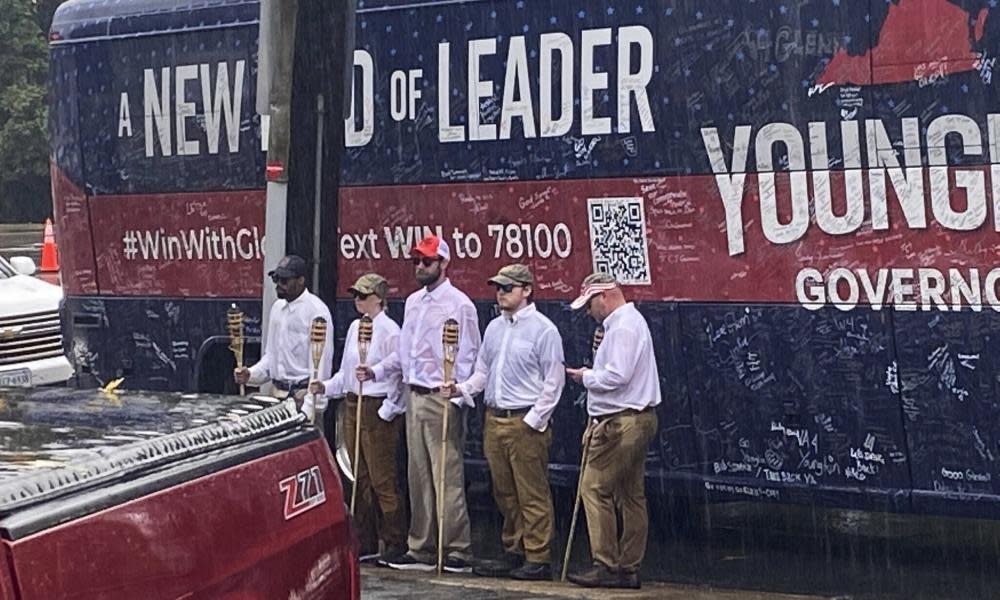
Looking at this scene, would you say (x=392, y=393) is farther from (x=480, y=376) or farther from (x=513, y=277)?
(x=513, y=277)

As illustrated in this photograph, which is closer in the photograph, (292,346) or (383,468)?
(383,468)

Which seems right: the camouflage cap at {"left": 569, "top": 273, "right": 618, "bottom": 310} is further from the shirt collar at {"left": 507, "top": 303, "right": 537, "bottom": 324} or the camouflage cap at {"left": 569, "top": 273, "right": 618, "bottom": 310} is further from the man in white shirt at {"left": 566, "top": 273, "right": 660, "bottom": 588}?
the shirt collar at {"left": 507, "top": 303, "right": 537, "bottom": 324}

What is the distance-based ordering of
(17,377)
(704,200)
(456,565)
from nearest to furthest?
(704,200) → (456,565) → (17,377)

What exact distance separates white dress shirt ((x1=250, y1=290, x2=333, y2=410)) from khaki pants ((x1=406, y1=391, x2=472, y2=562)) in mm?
704

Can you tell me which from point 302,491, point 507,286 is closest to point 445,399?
point 507,286

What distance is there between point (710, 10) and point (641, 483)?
8.47ft

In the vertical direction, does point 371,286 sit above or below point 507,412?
above

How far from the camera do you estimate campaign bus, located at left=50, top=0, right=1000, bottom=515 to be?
9719 mm

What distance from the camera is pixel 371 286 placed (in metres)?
11.5

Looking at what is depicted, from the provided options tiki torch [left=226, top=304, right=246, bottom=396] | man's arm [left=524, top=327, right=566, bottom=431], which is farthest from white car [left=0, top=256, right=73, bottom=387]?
man's arm [left=524, top=327, right=566, bottom=431]

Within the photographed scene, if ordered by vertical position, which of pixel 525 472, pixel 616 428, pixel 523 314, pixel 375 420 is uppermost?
pixel 523 314

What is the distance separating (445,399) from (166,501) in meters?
6.47

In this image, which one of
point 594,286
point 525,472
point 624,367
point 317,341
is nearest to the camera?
point 624,367

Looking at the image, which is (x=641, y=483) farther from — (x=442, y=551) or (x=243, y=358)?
(x=243, y=358)
